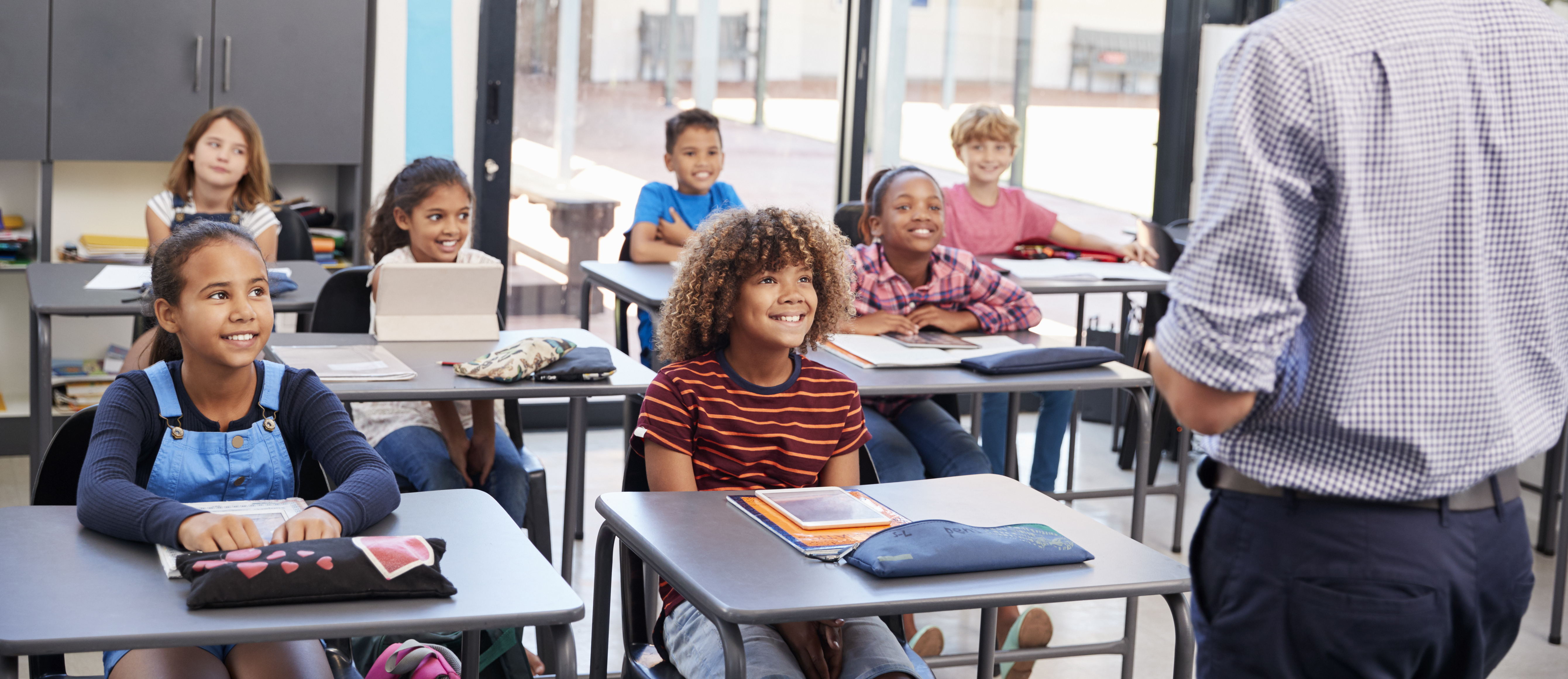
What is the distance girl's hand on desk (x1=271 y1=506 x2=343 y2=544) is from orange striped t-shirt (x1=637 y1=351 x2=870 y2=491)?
0.55 m

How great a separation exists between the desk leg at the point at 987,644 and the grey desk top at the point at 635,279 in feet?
4.17

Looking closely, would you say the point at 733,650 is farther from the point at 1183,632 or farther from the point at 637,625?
the point at 1183,632

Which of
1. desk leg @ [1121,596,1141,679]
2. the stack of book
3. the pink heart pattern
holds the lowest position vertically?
desk leg @ [1121,596,1141,679]

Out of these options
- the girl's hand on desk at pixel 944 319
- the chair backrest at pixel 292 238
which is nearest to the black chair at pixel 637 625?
the girl's hand on desk at pixel 944 319

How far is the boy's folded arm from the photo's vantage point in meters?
1.74

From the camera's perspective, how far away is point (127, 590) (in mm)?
1501

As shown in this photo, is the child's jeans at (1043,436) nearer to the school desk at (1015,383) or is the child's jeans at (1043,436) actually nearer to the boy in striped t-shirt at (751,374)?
the school desk at (1015,383)

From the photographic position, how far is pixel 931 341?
3195mm

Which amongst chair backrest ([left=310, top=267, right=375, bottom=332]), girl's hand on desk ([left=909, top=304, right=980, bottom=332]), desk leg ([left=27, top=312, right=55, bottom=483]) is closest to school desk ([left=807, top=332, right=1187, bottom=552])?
girl's hand on desk ([left=909, top=304, right=980, bottom=332])

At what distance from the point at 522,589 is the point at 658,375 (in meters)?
0.70

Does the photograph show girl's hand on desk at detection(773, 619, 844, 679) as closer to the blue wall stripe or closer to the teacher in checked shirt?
the teacher in checked shirt

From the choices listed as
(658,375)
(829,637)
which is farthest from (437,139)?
(829,637)

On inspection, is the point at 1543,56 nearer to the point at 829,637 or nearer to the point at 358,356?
the point at 829,637

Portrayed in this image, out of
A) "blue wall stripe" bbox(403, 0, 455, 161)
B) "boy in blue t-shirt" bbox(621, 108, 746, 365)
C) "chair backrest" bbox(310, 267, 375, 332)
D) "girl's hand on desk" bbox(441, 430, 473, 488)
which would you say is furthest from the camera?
"blue wall stripe" bbox(403, 0, 455, 161)
